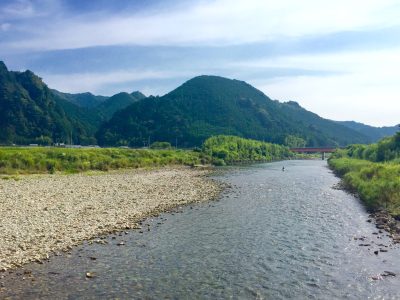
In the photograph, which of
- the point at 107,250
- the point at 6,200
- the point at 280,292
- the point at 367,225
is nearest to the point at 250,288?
the point at 280,292

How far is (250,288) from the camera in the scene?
2061 cm

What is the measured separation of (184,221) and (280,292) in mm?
18468

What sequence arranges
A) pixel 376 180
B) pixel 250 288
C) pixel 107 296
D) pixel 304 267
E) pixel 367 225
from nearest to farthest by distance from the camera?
pixel 107 296 < pixel 250 288 < pixel 304 267 < pixel 367 225 < pixel 376 180

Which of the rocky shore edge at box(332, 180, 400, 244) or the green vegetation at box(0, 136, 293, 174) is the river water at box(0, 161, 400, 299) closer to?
the rocky shore edge at box(332, 180, 400, 244)

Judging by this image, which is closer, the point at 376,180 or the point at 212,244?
the point at 212,244

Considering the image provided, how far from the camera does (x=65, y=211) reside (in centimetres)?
3688

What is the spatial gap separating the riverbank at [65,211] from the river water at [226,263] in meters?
1.76

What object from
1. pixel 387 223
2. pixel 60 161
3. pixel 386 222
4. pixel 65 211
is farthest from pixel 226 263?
pixel 60 161

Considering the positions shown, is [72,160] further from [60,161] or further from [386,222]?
[386,222]

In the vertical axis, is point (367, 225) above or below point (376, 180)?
below

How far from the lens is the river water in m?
19.9

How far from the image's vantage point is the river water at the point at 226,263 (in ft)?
65.4

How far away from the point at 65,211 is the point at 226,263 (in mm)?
20020

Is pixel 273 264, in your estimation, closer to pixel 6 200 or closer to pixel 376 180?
pixel 6 200
